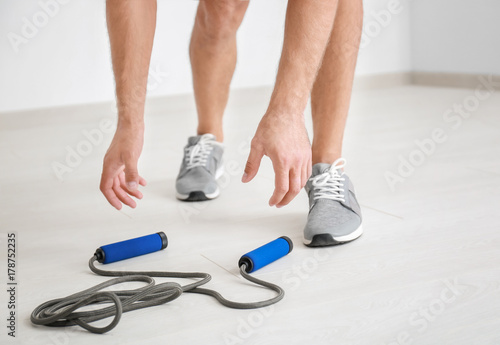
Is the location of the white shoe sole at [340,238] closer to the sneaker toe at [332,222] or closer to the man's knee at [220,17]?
the sneaker toe at [332,222]

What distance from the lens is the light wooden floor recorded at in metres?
0.94

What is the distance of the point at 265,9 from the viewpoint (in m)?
3.56

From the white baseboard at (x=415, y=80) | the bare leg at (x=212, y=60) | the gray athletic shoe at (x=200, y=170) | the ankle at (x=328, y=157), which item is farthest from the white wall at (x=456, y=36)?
the ankle at (x=328, y=157)

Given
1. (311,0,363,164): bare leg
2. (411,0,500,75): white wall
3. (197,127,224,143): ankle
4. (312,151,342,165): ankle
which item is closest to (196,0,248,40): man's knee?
(197,127,224,143): ankle

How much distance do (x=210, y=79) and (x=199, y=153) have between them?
213 mm

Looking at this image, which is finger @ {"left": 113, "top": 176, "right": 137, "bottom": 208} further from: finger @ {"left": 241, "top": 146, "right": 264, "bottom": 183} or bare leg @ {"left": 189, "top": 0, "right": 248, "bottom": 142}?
bare leg @ {"left": 189, "top": 0, "right": 248, "bottom": 142}

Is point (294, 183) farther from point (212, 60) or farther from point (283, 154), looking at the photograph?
point (212, 60)

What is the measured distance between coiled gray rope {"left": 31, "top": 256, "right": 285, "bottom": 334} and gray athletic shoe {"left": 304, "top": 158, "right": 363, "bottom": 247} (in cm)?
22

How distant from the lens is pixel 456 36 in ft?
12.2

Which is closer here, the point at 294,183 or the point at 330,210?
the point at 294,183

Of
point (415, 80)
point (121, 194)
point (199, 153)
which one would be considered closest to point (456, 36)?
point (415, 80)

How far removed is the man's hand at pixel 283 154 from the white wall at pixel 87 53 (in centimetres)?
227

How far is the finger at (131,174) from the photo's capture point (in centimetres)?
112

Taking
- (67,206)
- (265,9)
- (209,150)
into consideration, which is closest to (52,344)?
(67,206)
